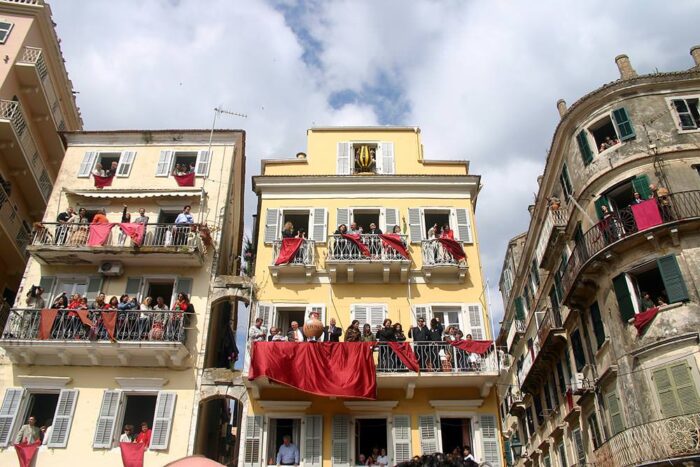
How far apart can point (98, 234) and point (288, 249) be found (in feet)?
22.8

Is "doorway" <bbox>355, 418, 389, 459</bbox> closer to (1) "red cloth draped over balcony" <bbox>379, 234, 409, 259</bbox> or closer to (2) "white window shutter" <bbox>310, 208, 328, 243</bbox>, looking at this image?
(1) "red cloth draped over balcony" <bbox>379, 234, 409, 259</bbox>

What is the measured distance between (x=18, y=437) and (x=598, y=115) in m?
24.8

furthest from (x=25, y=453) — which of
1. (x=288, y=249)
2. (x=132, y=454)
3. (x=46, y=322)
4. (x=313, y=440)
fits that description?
(x=288, y=249)

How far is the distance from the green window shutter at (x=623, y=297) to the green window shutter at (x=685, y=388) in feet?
8.04

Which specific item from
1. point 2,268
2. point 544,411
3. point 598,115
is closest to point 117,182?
point 2,268

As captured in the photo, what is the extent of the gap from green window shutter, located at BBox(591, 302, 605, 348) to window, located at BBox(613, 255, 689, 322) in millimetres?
1943

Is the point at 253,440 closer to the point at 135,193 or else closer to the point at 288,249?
the point at 288,249

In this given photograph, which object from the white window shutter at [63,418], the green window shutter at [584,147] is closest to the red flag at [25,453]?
the white window shutter at [63,418]

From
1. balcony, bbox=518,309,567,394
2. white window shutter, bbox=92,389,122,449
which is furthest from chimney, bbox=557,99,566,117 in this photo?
white window shutter, bbox=92,389,122,449

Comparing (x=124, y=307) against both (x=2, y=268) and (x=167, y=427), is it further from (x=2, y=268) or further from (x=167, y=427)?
(x=2, y=268)

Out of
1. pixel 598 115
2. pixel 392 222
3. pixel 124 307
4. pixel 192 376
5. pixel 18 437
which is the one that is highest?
pixel 598 115

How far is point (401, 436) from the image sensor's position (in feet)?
59.7

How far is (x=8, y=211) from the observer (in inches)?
995

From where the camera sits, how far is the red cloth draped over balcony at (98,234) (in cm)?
2095
